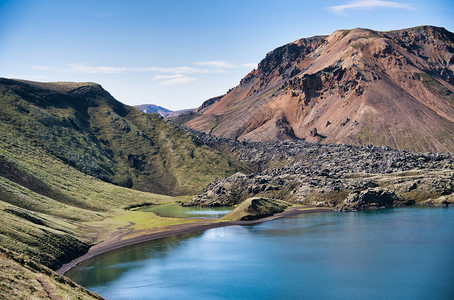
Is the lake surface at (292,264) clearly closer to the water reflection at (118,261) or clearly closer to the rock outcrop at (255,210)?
the water reflection at (118,261)

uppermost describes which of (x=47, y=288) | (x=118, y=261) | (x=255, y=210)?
(x=47, y=288)

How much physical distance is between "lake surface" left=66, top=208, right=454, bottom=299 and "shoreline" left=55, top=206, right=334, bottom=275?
3201mm

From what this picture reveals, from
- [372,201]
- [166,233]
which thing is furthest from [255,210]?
[372,201]

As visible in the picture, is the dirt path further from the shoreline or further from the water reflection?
the shoreline

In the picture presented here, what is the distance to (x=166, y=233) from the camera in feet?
487

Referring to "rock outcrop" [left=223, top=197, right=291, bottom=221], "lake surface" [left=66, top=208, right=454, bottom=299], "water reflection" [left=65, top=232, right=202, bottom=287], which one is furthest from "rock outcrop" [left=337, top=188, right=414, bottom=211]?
"water reflection" [left=65, top=232, right=202, bottom=287]

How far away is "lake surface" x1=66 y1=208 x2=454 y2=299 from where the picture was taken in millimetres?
85375

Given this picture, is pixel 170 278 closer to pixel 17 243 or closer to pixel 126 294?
pixel 126 294

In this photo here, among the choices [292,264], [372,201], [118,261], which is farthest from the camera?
[372,201]

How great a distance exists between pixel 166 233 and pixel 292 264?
5735cm

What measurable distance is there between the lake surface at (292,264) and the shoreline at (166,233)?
320cm

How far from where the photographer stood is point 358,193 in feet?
618

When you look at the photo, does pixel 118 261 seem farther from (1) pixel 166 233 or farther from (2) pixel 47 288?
(2) pixel 47 288

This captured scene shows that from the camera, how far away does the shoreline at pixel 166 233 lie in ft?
369
